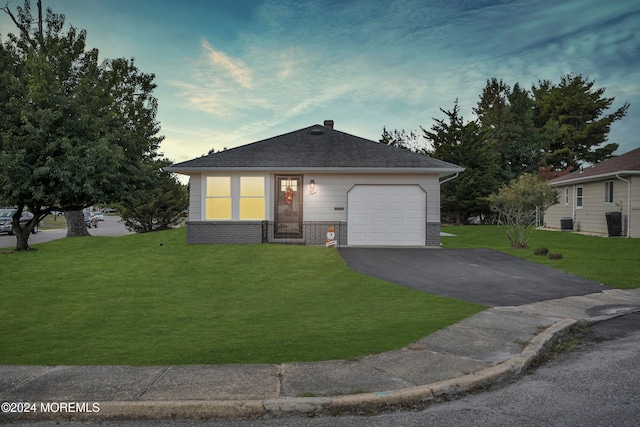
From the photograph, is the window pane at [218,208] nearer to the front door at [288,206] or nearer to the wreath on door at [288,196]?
the front door at [288,206]

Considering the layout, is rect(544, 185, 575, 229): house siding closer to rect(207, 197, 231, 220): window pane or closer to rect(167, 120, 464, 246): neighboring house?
rect(167, 120, 464, 246): neighboring house

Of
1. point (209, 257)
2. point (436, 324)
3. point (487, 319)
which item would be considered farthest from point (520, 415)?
point (209, 257)

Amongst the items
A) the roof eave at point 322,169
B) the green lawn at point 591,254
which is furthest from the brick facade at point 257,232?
the green lawn at point 591,254

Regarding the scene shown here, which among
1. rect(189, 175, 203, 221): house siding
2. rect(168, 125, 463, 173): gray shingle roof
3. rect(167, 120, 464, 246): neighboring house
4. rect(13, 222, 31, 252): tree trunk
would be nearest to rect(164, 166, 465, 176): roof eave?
rect(168, 125, 463, 173): gray shingle roof

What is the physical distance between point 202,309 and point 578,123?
54.1 meters

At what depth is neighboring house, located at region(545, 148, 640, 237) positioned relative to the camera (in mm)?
22266

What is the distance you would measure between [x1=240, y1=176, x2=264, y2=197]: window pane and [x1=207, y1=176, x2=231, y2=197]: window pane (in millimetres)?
630

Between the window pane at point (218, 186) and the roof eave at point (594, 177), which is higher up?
the roof eave at point (594, 177)

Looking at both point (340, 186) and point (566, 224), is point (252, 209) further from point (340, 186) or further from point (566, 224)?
point (566, 224)

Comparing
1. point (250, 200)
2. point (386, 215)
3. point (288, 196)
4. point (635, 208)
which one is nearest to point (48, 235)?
point (250, 200)

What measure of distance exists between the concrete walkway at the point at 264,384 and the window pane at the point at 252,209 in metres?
13.6

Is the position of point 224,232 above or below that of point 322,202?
below

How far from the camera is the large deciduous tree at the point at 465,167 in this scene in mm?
36656

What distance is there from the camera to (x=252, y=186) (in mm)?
18797
